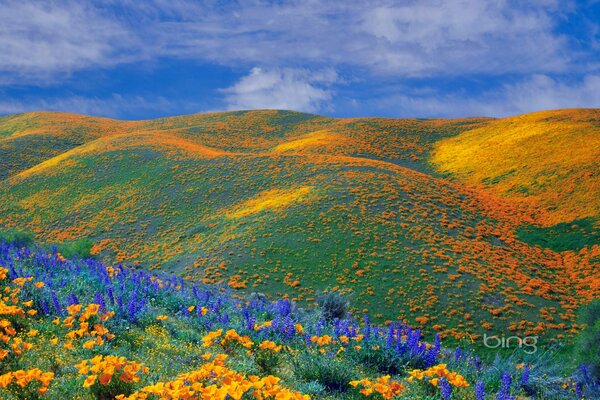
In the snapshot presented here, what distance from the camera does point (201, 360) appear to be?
25.6 ft

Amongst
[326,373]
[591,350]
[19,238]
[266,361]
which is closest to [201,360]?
[266,361]

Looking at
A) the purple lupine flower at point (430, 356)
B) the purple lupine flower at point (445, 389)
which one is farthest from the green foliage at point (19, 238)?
the purple lupine flower at point (445, 389)

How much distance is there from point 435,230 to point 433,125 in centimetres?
5373

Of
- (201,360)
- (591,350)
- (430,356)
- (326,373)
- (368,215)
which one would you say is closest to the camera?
(326,373)

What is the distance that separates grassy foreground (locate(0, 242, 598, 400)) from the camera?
520cm

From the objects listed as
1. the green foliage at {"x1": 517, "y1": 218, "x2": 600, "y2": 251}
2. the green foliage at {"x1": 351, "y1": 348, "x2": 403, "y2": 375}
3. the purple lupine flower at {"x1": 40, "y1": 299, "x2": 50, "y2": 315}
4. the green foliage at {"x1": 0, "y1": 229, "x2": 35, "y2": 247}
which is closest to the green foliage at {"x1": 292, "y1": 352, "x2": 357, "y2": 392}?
the green foliage at {"x1": 351, "y1": 348, "x2": 403, "y2": 375}

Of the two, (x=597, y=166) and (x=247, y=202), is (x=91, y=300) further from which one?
(x=597, y=166)

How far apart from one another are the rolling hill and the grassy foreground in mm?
13618

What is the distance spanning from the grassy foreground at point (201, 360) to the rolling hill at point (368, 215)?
1362 centimetres

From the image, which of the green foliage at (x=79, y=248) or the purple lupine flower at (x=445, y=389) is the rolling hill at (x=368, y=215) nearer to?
the green foliage at (x=79, y=248)

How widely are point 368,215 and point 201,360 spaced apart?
26545 mm

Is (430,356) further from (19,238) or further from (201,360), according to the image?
(19,238)

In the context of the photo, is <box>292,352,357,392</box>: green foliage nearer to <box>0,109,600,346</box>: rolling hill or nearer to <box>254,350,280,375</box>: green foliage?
<box>254,350,280,375</box>: green foliage

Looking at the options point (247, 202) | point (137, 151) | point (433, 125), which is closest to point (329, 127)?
point (433, 125)
